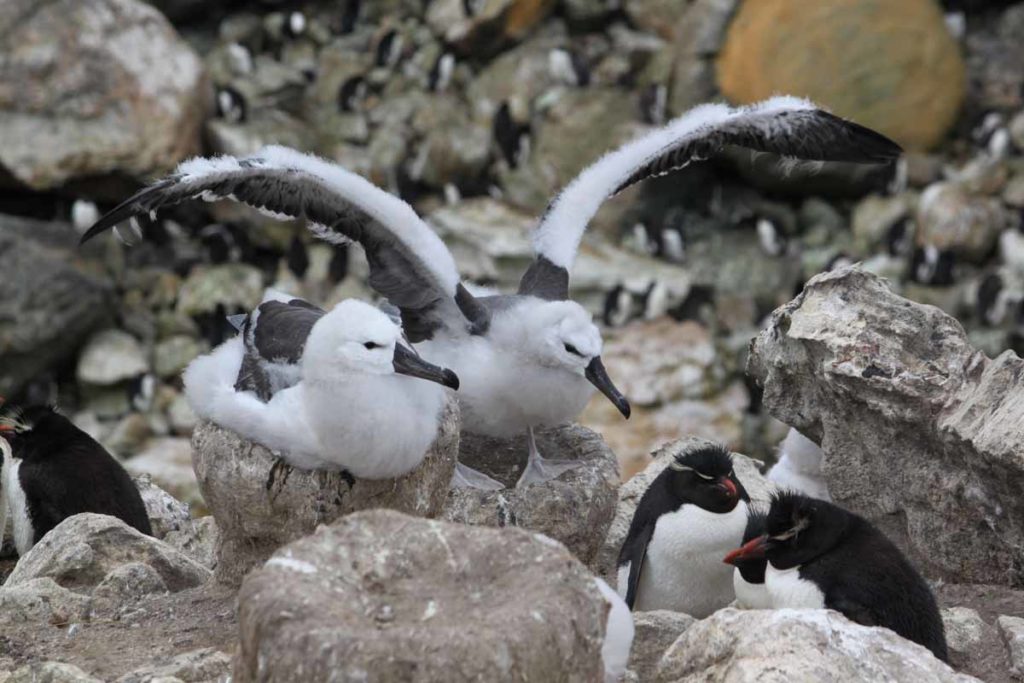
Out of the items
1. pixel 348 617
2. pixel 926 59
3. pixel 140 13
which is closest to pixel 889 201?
pixel 926 59

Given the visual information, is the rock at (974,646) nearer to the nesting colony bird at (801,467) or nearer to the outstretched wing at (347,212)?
the nesting colony bird at (801,467)

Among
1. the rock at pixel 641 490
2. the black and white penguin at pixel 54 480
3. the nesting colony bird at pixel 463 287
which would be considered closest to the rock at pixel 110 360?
the black and white penguin at pixel 54 480

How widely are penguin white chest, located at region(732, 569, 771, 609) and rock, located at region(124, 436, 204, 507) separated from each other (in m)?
10.7

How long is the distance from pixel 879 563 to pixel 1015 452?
1.07 metres

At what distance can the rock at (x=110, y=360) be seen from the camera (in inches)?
837

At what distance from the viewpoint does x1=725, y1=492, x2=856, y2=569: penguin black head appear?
6.04 m

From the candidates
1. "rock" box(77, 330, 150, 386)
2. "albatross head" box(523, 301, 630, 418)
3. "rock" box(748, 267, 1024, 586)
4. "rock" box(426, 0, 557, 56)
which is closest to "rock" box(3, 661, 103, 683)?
"albatross head" box(523, 301, 630, 418)

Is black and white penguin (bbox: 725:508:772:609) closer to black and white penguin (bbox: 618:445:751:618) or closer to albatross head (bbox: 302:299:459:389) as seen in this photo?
black and white penguin (bbox: 618:445:751:618)

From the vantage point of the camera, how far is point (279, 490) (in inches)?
255

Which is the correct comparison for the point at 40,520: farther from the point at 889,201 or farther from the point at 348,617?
the point at 889,201

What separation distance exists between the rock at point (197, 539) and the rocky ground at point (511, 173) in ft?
25.1

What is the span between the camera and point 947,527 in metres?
7.30

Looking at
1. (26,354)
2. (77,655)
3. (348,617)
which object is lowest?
(26,354)

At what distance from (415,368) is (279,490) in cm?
80
